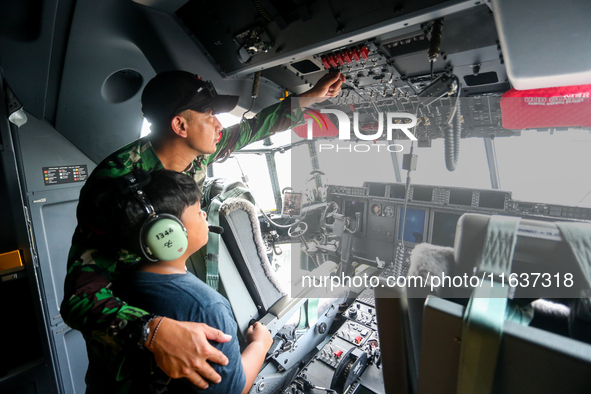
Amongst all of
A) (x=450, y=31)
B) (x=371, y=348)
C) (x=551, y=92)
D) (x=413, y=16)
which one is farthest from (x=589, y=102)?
(x=371, y=348)

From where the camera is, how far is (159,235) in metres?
0.83

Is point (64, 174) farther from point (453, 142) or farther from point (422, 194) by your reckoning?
point (422, 194)

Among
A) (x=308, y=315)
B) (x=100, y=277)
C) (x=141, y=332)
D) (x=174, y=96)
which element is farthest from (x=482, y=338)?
(x=308, y=315)

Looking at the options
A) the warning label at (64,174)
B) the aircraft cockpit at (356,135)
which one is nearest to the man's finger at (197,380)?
the aircraft cockpit at (356,135)

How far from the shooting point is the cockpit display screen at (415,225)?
3.30 meters

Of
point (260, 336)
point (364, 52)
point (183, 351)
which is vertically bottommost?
point (260, 336)

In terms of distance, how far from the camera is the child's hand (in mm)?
1150

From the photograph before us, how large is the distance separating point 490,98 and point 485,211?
4.71ft

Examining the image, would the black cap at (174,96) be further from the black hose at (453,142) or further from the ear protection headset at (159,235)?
the black hose at (453,142)

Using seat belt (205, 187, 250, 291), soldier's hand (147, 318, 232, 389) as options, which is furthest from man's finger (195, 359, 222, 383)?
seat belt (205, 187, 250, 291)

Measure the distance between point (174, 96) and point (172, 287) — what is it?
77 centimetres

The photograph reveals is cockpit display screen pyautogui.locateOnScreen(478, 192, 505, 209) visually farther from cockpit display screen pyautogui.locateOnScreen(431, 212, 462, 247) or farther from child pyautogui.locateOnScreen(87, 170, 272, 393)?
child pyautogui.locateOnScreen(87, 170, 272, 393)

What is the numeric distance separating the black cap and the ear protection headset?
1.28ft

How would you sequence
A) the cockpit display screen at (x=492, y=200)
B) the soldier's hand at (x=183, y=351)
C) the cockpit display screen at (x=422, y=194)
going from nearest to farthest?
the soldier's hand at (x=183, y=351) → the cockpit display screen at (x=492, y=200) → the cockpit display screen at (x=422, y=194)
